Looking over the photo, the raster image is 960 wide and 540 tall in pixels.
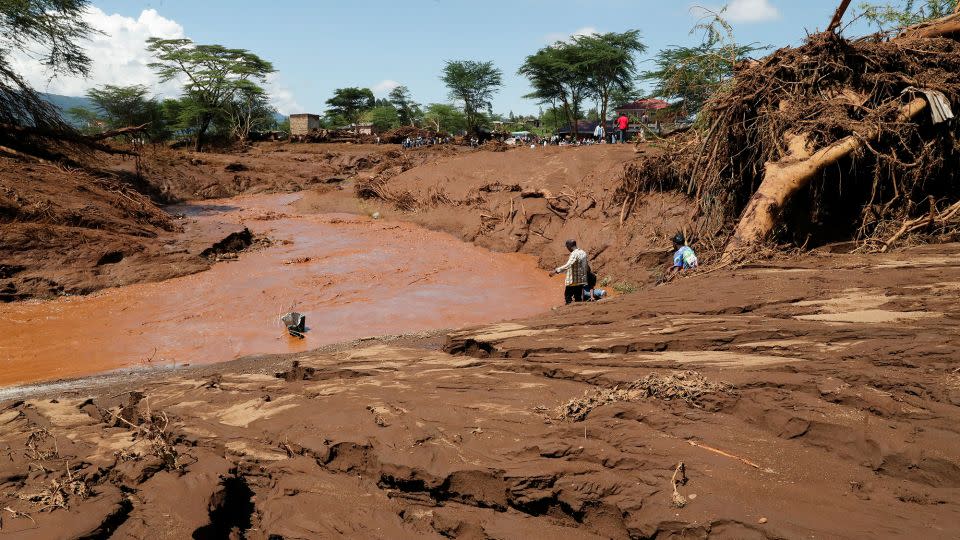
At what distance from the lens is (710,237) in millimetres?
8305

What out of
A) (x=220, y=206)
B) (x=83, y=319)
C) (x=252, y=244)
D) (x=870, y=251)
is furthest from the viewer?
(x=220, y=206)

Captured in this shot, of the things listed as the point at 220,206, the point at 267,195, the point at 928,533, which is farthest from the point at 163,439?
the point at 267,195

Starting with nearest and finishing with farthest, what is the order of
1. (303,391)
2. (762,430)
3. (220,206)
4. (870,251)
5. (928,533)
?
(928,533) → (762,430) → (303,391) → (870,251) → (220,206)

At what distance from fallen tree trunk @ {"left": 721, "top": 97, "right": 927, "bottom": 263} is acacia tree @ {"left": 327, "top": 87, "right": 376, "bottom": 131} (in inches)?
1619

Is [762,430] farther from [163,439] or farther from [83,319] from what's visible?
[83,319]

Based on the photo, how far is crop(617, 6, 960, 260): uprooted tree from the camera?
691cm

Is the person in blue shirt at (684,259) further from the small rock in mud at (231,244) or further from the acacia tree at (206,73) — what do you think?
the acacia tree at (206,73)

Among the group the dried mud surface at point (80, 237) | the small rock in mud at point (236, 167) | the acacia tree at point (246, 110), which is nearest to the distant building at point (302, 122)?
the acacia tree at point (246, 110)

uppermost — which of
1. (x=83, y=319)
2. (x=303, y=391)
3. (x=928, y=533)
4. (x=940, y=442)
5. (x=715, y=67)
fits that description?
(x=715, y=67)

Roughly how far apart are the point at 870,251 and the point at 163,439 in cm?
677

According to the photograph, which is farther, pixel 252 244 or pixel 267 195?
pixel 267 195

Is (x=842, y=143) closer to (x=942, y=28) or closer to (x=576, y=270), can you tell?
(x=942, y=28)

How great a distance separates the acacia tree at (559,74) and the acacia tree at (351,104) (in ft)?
56.7

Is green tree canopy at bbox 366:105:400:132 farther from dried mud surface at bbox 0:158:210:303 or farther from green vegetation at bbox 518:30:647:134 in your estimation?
dried mud surface at bbox 0:158:210:303
